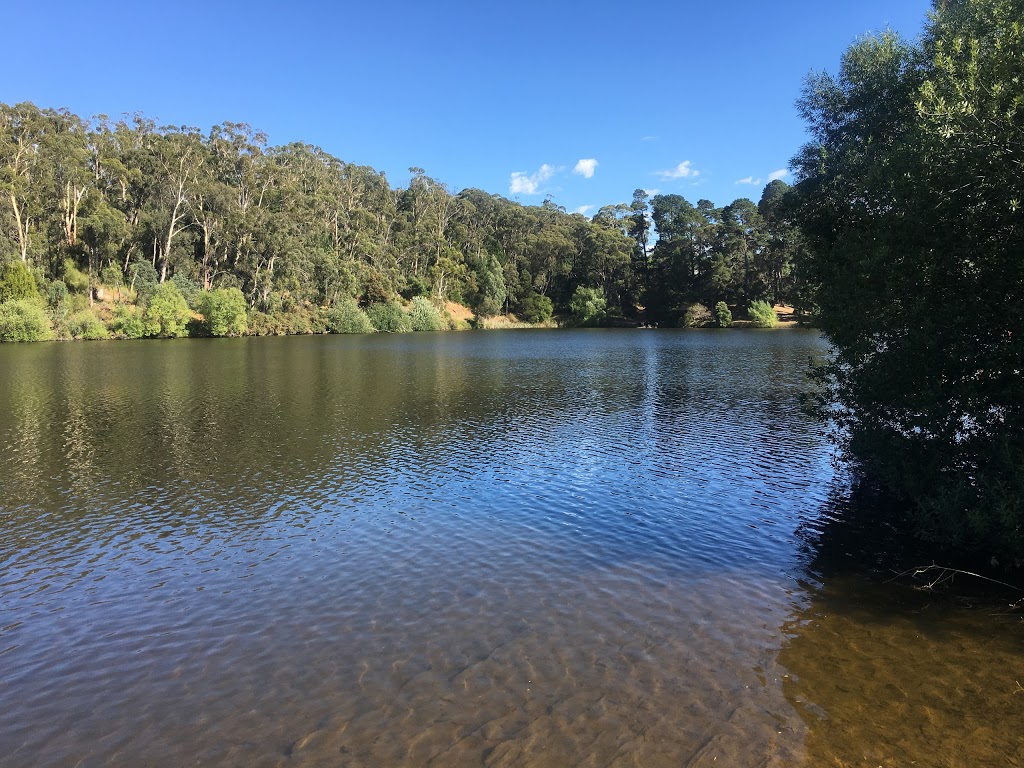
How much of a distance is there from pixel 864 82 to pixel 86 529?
72.1 ft

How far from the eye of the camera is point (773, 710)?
7398mm

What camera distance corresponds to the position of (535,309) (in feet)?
428

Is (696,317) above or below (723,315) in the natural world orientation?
below

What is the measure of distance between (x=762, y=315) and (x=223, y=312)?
84754mm

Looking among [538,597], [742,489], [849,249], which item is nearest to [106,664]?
[538,597]

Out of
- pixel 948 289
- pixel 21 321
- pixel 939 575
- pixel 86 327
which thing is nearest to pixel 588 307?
pixel 86 327

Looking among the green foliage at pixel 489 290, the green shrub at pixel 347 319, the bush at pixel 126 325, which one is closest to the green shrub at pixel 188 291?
the bush at pixel 126 325

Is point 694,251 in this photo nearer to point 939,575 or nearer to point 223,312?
point 223,312

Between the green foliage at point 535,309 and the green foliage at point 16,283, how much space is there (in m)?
82.8

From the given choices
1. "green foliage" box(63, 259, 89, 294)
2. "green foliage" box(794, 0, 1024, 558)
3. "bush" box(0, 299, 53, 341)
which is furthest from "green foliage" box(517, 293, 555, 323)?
"green foliage" box(794, 0, 1024, 558)

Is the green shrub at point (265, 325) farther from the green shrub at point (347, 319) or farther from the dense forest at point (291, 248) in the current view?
the green shrub at point (347, 319)

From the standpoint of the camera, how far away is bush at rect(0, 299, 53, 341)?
65.9m

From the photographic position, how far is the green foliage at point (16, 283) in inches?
2689

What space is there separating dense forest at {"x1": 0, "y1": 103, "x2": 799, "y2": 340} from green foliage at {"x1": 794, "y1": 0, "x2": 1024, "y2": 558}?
153 feet
